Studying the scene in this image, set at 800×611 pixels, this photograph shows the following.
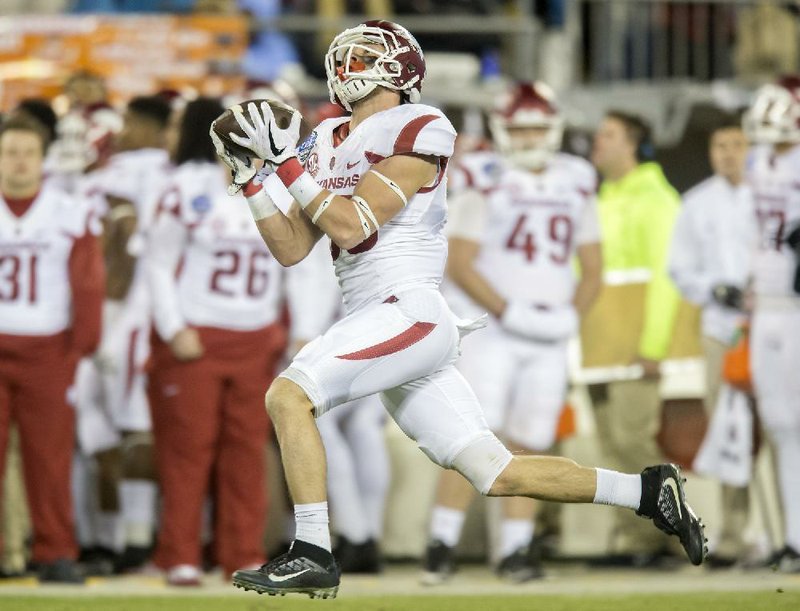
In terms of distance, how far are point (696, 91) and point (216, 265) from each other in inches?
178

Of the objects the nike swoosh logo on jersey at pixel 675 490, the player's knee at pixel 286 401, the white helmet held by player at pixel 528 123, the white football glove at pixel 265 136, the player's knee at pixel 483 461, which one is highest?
the white helmet held by player at pixel 528 123

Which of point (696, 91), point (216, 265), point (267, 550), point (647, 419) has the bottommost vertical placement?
point (267, 550)

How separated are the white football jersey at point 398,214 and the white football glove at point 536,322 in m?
2.79

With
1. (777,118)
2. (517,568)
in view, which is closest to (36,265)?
(517,568)

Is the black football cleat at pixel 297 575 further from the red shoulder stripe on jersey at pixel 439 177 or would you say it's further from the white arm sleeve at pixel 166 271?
the white arm sleeve at pixel 166 271

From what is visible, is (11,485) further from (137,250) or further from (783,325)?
(783,325)

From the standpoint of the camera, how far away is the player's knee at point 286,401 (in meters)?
6.21

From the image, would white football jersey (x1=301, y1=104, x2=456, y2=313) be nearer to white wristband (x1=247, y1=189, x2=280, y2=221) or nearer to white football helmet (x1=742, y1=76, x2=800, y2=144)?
white wristband (x1=247, y1=189, x2=280, y2=221)

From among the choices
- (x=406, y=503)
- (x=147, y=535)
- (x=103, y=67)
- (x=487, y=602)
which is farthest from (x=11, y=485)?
(x=103, y=67)

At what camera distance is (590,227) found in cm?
977

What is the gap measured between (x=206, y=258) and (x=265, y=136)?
9.66ft

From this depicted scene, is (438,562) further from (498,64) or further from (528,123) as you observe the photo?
(498,64)

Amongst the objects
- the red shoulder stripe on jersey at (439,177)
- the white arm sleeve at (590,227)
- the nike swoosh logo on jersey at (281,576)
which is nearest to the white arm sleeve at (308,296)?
the white arm sleeve at (590,227)

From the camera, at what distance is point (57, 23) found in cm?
1253
